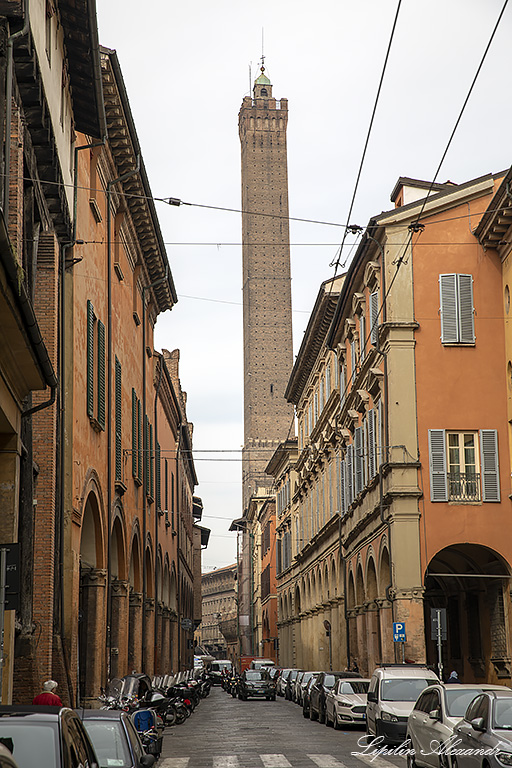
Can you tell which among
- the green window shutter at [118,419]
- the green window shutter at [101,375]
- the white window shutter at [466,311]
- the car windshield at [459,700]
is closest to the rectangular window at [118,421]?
the green window shutter at [118,419]

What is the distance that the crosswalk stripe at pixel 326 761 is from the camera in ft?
54.3

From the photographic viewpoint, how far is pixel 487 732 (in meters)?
11.8

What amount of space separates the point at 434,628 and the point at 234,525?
90.3m

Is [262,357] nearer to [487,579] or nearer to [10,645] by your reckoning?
[487,579]

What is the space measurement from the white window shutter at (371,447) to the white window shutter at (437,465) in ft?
9.89

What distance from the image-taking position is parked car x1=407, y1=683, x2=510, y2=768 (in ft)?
45.9

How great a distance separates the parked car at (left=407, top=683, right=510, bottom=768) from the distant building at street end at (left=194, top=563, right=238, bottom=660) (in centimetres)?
13115

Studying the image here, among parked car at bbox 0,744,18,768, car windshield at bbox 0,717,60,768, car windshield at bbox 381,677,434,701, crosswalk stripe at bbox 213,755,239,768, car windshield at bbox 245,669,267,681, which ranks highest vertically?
Result: parked car at bbox 0,744,18,768

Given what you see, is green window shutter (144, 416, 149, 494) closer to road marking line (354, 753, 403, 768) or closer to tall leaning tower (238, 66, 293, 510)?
road marking line (354, 753, 403, 768)

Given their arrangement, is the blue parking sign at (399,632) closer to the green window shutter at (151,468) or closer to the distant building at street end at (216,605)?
the green window shutter at (151,468)

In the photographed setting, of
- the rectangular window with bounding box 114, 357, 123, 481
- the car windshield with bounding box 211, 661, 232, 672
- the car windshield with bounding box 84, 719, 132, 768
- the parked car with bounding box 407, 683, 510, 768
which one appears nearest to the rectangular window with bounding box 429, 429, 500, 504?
the rectangular window with bounding box 114, 357, 123, 481

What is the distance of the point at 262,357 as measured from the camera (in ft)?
338

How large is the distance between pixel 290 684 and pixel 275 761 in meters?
27.6

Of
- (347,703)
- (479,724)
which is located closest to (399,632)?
(347,703)
